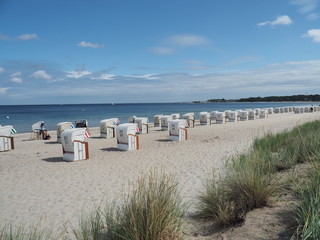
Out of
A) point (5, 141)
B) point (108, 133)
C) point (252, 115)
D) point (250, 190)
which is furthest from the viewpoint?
point (252, 115)

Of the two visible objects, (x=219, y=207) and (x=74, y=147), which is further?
(x=74, y=147)

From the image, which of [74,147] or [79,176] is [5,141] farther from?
[79,176]

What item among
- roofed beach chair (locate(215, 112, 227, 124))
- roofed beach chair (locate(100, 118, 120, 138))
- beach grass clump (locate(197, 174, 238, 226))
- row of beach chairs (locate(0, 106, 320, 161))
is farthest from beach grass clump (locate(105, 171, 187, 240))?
roofed beach chair (locate(215, 112, 227, 124))

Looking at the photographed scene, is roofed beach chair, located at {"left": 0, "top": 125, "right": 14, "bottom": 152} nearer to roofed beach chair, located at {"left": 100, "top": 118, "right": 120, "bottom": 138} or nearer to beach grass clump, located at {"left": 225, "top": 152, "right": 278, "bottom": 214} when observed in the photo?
roofed beach chair, located at {"left": 100, "top": 118, "right": 120, "bottom": 138}

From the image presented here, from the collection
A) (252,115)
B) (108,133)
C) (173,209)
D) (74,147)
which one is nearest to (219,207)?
(173,209)

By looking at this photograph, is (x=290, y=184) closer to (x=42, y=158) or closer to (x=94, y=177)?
(x=94, y=177)

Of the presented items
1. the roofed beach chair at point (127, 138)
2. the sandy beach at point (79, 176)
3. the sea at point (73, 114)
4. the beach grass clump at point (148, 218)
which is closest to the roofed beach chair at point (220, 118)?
the sandy beach at point (79, 176)

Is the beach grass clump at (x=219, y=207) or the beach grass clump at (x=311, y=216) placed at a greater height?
the beach grass clump at (x=311, y=216)

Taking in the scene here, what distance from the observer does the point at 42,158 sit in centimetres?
955

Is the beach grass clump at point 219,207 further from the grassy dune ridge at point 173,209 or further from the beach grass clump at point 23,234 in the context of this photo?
the beach grass clump at point 23,234

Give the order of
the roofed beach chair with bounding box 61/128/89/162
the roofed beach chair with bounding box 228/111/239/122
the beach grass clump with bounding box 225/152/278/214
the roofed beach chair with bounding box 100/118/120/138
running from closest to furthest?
the beach grass clump with bounding box 225/152/278/214
the roofed beach chair with bounding box 61/128/89/162
the roofed beach chair with bounding box 100/118/120/138
the roofed beach chair with bounding box 228/111/239/122

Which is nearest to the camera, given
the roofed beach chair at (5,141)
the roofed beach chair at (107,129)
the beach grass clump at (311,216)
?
the beach grass clump at (311,216)

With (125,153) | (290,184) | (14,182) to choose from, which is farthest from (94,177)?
(290,184)

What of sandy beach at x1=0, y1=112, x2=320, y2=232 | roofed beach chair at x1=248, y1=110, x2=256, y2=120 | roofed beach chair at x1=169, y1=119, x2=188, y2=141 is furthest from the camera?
roofed beach chair at x1=248, y1=110, x2=256, y2=120
